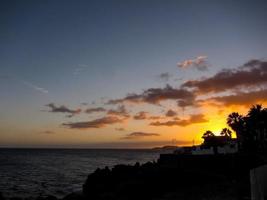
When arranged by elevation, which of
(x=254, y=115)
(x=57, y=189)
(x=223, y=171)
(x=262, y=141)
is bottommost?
(x=57, y=189)

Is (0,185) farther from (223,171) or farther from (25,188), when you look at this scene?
(223,171)

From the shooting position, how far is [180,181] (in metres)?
39.2

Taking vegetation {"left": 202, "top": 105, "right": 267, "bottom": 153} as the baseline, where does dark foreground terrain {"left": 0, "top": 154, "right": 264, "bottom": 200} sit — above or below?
below

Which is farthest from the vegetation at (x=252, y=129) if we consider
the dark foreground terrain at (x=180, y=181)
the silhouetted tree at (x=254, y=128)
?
the dark foreground terrain at (x=180, y=181)

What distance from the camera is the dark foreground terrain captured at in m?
32.8

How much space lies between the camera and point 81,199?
36812 millimetres

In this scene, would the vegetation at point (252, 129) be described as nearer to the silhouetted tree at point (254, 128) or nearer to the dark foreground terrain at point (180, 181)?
the silhouetted tree at point (254, 128)

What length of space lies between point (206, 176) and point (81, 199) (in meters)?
14.9

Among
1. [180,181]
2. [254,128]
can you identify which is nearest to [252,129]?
[254,128]

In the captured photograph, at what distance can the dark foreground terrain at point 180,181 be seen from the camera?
32844mm

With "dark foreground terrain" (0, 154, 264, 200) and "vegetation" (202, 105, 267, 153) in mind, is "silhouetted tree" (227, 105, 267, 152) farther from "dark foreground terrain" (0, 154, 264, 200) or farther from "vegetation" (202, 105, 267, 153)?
"dark foreground terrain" (0, 154, 264, 200)

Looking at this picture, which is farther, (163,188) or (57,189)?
(57,189)

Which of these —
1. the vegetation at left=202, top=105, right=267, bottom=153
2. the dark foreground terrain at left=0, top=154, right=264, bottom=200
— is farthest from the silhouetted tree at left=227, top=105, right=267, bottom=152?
the dark foreground terrain at left=0, top=154, right=264, bottom=200

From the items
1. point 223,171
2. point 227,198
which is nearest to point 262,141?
point 223,171
